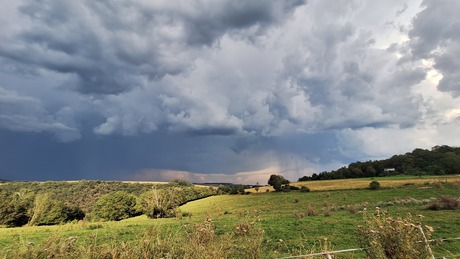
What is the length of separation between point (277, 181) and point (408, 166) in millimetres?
58235

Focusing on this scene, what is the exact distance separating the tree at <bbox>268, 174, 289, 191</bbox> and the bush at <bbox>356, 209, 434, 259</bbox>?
9178 centimetres

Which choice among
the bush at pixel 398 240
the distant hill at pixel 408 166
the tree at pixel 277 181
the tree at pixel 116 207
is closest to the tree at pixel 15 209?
the tree at pixel 116 207

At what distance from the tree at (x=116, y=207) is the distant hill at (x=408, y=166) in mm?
74229

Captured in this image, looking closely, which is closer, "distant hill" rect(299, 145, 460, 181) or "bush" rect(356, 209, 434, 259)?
"bush" rect(356, 209, 434, 259)

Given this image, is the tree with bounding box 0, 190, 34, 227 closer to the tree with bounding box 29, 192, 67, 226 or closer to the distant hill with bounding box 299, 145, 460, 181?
the tree with bounding box 29, 192, 67, 226

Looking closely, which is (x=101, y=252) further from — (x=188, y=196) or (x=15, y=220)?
(x=188, y=196)

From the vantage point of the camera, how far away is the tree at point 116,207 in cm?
8206

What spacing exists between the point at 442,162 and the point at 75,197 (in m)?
146

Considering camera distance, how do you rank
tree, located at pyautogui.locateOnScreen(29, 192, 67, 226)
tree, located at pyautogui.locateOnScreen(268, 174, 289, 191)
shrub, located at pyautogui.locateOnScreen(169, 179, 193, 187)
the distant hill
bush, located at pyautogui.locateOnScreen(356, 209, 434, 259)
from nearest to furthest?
bush, located at pyautogui.locateOnScreen(356, 209, 434, 259) < tree, located at pyautogui.locateOnScreen(29, 192, 67, 226) < tree, located at pyautogui.locateOnScreen(268, 174, 289, 191) < the distant hill < shrub, located at pyautogui.locateOnScreen(169, 179, 193, 187)

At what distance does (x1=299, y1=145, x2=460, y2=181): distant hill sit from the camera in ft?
350

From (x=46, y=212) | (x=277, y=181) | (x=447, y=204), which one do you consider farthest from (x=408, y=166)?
(x=46, y=212)

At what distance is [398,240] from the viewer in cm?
563

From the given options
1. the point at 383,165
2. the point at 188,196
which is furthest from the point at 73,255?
the point at 383,165

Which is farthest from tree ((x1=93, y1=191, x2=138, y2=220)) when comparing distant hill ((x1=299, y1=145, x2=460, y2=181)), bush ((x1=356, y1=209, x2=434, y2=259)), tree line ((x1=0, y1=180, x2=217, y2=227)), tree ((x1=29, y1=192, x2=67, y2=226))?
bush ((x1=356, y1=209, x2=434, y2=259))
